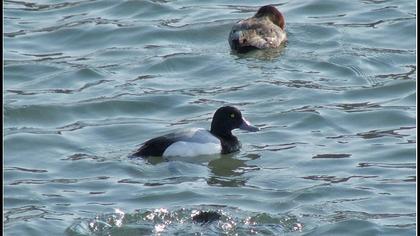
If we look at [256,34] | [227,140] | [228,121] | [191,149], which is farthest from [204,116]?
[256,34]

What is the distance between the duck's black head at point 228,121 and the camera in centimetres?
1586

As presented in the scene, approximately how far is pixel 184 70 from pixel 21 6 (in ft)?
12.3

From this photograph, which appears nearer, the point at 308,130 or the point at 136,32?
the point at 308,130

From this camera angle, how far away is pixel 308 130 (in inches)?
637

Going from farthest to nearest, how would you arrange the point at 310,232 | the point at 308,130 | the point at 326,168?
the point at 308,130
the point at 326,168
the point at 310,232

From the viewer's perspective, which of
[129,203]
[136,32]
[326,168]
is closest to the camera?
[129,203]

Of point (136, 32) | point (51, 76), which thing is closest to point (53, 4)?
point (136, 32)

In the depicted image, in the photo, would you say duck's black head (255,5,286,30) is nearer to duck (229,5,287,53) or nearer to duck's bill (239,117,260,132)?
duck (229,5,287,53)

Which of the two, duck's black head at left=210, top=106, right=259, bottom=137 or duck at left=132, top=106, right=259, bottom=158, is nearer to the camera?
duck at left=132, top=106, right=259, bottom=158

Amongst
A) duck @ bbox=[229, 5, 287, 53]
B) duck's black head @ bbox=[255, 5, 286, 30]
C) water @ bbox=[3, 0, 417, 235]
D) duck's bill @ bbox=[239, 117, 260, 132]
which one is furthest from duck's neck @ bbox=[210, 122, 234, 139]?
duck's black head @ bbox=[255, 5, 286, 30]

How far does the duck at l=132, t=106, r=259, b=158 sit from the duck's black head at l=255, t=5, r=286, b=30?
381cm

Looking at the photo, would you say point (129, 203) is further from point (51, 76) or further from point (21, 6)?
point (21, 6)

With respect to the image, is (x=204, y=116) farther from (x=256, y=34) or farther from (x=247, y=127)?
(x=256, y=34)

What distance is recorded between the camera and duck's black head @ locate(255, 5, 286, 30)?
1970 centimetres
